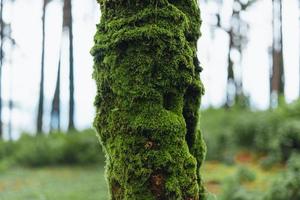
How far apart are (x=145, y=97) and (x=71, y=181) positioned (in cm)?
949

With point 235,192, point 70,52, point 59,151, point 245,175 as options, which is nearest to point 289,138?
point 245,175

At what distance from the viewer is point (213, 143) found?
541 inches

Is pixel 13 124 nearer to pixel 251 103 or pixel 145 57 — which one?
pixel 251 103

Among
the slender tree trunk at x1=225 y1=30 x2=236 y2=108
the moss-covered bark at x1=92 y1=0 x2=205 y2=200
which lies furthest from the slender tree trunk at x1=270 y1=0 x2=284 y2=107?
the moss-covered bark at x1=92 y1=0 x2=205 y2=200

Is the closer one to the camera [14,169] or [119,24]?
[119,24]

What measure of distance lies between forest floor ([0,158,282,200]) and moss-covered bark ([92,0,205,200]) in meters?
6.80

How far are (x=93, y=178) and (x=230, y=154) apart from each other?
4045 mm

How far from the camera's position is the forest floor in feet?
33.4

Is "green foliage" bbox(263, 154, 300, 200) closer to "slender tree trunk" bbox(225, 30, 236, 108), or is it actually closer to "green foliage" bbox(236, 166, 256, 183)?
"green foliage" bbox(236, 166, 256, 183)

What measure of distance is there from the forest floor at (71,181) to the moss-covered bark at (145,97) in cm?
680

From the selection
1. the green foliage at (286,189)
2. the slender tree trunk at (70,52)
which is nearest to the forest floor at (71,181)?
the green foliage at (286,189)

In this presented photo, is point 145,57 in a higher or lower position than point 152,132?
higher

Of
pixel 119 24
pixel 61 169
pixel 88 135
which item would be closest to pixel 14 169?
pixel 61 169

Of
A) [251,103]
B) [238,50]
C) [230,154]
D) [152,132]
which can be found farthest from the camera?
[238,50]
